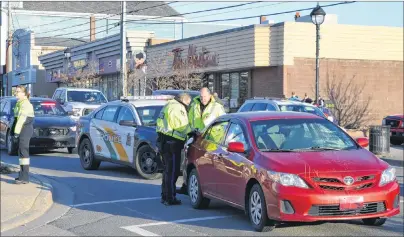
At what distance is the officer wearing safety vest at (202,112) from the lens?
1116 cm

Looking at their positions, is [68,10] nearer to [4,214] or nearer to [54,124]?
[54,124]

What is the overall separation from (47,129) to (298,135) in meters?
11.3

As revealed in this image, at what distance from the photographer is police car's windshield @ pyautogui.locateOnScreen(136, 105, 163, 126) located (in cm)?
1398

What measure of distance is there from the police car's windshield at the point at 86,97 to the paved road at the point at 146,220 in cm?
1410

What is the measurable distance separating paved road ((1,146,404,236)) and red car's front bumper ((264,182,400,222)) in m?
0.45

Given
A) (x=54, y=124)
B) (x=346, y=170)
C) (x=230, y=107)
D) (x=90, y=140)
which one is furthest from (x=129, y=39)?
(x=346, y=170)

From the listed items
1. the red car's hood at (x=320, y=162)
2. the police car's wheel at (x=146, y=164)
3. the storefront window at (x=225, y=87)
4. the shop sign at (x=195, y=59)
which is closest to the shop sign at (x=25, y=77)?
the shop sign at (x=195, y=59)

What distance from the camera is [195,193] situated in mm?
10312

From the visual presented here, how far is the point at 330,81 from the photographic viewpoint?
107 ft

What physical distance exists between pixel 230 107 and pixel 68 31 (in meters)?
41.0

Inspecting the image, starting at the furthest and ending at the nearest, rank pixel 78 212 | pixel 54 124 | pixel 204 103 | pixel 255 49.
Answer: pixel 255 49
pixel 54 124
pixel 204 103
pixel 78 212

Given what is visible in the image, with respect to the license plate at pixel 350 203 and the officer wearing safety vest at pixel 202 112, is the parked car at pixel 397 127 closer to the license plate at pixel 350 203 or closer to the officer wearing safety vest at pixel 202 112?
the officer wearing safety vest at pixel 202 112

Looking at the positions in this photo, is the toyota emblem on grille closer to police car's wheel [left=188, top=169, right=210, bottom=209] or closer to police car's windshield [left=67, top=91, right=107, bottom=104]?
police car's wheel [left=188, top=169, right=210, bottom=209]

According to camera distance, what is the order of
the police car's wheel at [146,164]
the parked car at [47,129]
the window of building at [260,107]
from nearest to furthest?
the police car's wheel at [146,164] → the parked car at [47,129] → the window of building at [260,107]
